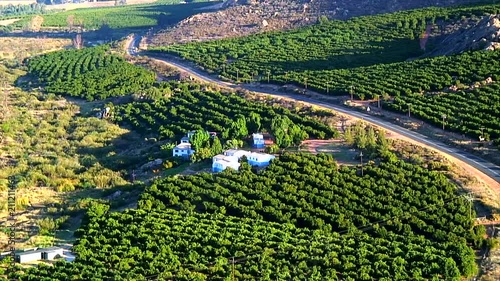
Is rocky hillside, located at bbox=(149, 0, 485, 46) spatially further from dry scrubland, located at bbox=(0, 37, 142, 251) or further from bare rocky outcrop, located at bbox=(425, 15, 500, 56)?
dry scrubland, located at bbox=(0, 37, 142, 251)

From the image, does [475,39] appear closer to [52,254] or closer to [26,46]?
[52,254]

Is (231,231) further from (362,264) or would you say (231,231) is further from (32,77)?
(32,77)

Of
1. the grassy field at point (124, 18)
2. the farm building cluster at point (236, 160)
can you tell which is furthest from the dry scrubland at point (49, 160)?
the grassy field at point (124, 18)

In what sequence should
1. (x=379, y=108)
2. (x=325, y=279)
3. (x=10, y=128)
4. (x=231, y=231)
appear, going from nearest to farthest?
1. (x=325, y=279)
2. (x=231, y=231)
3. (x=379, y=108)
4. (x=10, y=128)

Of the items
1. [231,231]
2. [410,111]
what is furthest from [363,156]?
[231,231]

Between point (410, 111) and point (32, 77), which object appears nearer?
point (410, 111)

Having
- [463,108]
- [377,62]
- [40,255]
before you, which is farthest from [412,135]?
[377,62]
